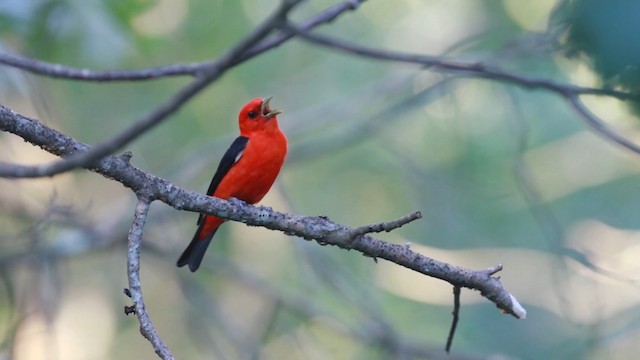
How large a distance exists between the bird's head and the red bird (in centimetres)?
10

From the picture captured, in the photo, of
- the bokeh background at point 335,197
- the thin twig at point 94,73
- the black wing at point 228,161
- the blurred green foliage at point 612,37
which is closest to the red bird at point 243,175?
the black wing at point 228,161

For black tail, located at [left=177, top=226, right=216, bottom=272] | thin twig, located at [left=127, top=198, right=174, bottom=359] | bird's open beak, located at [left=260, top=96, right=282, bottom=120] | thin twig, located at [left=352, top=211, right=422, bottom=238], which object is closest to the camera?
thin twig, located at [left=127, top=198, right=174, bottom=359]

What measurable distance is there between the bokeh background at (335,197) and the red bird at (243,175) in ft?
3.22

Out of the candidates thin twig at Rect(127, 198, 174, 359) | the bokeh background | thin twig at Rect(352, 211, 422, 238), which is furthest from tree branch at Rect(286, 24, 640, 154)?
the bokeh background

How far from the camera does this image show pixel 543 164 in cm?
1052

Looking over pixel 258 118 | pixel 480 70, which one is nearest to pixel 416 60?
pixel 480 70

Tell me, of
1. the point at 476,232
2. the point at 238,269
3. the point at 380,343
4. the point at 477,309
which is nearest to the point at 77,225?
the point at 238,269

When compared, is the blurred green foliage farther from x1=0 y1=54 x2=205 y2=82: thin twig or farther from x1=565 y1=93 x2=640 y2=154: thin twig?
x1=0 y1=54 x2=205 y2=82: thin twig

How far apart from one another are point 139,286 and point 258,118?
3.08 meters

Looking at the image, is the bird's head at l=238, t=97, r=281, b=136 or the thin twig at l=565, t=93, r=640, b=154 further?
the bird's head at l=238, t=97, r=281, b=136

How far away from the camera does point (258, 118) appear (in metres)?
5.86

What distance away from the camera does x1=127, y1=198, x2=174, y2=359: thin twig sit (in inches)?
107

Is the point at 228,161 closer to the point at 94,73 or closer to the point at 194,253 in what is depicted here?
the point at 194,253

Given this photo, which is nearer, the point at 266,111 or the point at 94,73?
the point at 94,73
